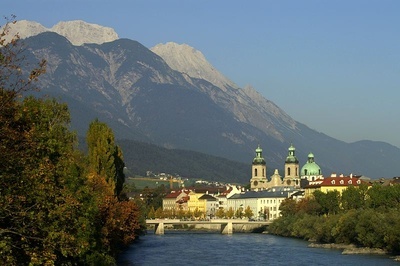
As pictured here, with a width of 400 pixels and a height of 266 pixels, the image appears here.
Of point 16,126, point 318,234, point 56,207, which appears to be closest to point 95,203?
point 16,126

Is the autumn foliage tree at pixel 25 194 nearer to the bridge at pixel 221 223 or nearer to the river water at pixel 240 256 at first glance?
the river water at pixel 240 256

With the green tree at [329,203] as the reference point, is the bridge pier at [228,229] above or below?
below

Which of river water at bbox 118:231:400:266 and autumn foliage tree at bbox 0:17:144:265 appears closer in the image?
autumn foliage tree at bbox 0:17:144:265

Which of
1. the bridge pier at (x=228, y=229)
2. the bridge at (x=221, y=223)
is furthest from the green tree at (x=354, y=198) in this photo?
the bridge at (x=221, y=223)

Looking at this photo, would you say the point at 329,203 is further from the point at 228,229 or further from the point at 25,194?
the point at 25,194

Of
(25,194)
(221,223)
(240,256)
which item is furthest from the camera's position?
(221,223)

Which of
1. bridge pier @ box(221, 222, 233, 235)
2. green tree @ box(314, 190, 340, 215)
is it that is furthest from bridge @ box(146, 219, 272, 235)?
green tree @ box(314, 190, 340, 215)

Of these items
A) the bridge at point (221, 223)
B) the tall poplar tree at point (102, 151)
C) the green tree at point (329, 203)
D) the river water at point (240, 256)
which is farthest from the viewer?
the bridge at point (221, 223)

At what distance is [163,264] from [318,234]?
39243 mm

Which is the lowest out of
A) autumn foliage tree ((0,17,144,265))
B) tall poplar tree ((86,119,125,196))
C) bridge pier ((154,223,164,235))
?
autumn foliage tree ((0,17,144,265))

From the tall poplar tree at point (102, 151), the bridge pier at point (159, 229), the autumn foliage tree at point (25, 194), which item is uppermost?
the tall poplar tree at point (102, 151)

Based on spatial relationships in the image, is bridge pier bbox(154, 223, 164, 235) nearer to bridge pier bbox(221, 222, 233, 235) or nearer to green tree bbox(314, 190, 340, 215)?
bridge pier bbox(221, 222, 233, 235)

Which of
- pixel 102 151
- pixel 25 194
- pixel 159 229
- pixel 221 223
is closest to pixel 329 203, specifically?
pixel 221 223

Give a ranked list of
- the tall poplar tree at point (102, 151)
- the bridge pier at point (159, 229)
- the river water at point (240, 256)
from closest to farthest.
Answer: the tall poplar tree at point (102, 151) → the river water at point (240, 256) → the bridge pier at point (159, 229)
